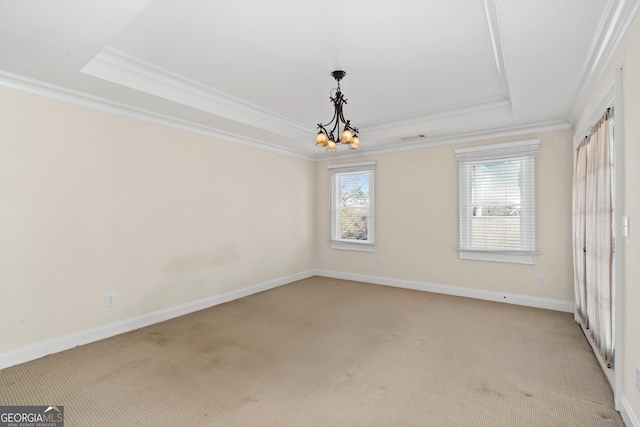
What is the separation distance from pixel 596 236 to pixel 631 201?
87 cm

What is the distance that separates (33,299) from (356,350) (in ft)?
10.1

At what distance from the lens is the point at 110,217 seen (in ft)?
11.5

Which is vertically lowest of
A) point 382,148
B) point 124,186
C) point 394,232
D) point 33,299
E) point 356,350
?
point 356,350

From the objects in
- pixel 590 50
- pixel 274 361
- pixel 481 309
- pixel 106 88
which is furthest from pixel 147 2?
pixel 481 309

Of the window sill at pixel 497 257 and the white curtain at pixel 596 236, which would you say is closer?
the white curtain at pixel 596 236

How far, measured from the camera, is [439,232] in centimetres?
525

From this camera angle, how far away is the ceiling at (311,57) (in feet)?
6.89

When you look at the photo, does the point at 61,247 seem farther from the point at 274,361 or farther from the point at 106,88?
the point at 274,361

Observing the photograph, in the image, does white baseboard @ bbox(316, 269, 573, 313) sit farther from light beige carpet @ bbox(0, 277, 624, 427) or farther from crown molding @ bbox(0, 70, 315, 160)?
crown molding @ bbox(0, 70, 315, 160)

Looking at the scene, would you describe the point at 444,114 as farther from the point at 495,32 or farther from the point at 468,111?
the point at 495,32

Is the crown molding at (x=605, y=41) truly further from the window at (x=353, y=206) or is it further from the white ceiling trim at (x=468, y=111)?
the window at (x=353, y=206)

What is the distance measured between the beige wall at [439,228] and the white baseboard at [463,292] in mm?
69

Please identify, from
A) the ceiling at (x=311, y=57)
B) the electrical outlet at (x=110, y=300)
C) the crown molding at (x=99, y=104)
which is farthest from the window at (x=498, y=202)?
the electrical outlet at (x=110, y=300)

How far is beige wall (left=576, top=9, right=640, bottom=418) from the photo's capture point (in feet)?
6.03
